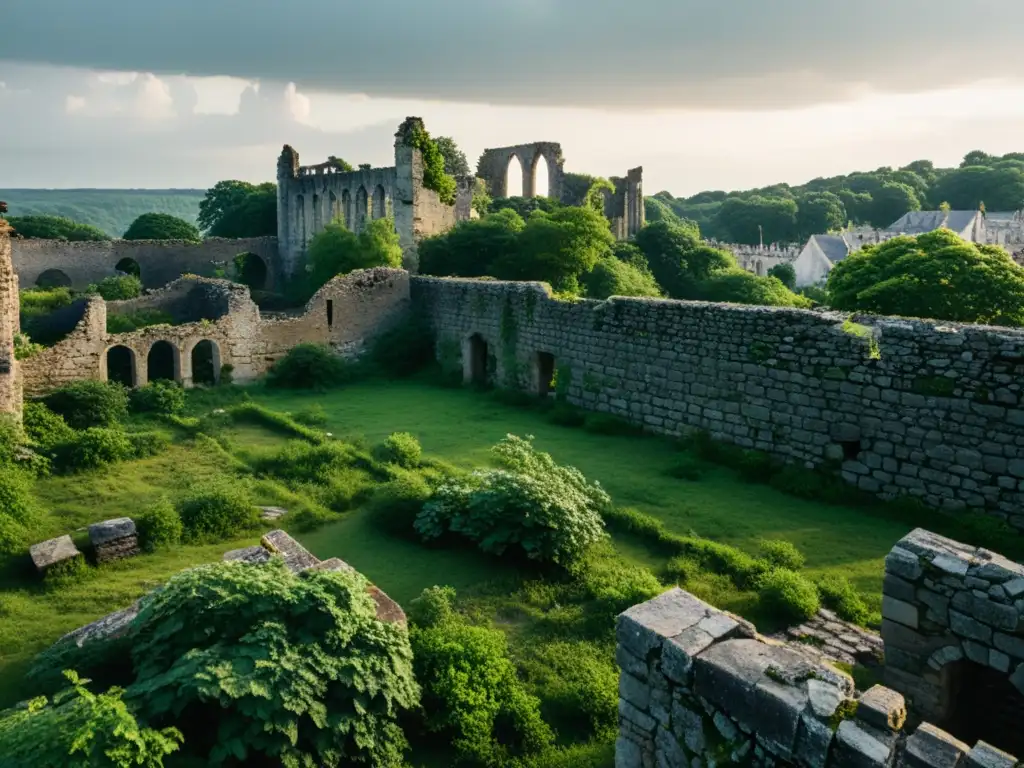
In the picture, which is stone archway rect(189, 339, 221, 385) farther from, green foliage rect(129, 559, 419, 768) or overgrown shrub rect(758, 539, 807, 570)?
overgrown shrub rect(758, 539, 807, 570)

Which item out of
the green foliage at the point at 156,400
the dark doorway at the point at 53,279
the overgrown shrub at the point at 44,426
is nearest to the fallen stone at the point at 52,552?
the overgrown shrub at the point at 44,426

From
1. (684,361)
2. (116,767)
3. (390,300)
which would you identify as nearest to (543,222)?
(390,300)

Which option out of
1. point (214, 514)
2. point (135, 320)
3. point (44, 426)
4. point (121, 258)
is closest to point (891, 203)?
point (121, 258)

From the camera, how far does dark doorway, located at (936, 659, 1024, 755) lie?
575 cm

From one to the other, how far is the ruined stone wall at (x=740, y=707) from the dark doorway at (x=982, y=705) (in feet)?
6.47

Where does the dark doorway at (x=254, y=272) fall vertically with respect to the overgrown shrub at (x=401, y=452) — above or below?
above

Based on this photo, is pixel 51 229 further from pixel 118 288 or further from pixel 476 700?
pixel 476 700

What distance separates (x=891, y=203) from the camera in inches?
3642

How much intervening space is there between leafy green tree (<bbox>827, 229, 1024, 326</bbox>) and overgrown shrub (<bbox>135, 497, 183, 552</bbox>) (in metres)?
16.6

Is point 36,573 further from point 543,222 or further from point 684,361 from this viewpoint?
point 543,222

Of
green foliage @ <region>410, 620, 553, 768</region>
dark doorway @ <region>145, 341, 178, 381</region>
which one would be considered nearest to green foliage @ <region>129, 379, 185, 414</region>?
dark doorway @ <region>145, 341, 178, 381</region>

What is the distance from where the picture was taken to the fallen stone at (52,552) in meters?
8.92

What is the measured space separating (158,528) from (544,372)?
9.71 metres

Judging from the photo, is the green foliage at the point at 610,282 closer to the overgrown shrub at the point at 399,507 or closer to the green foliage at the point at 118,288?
the overgrown shrub at the point at 399,507
